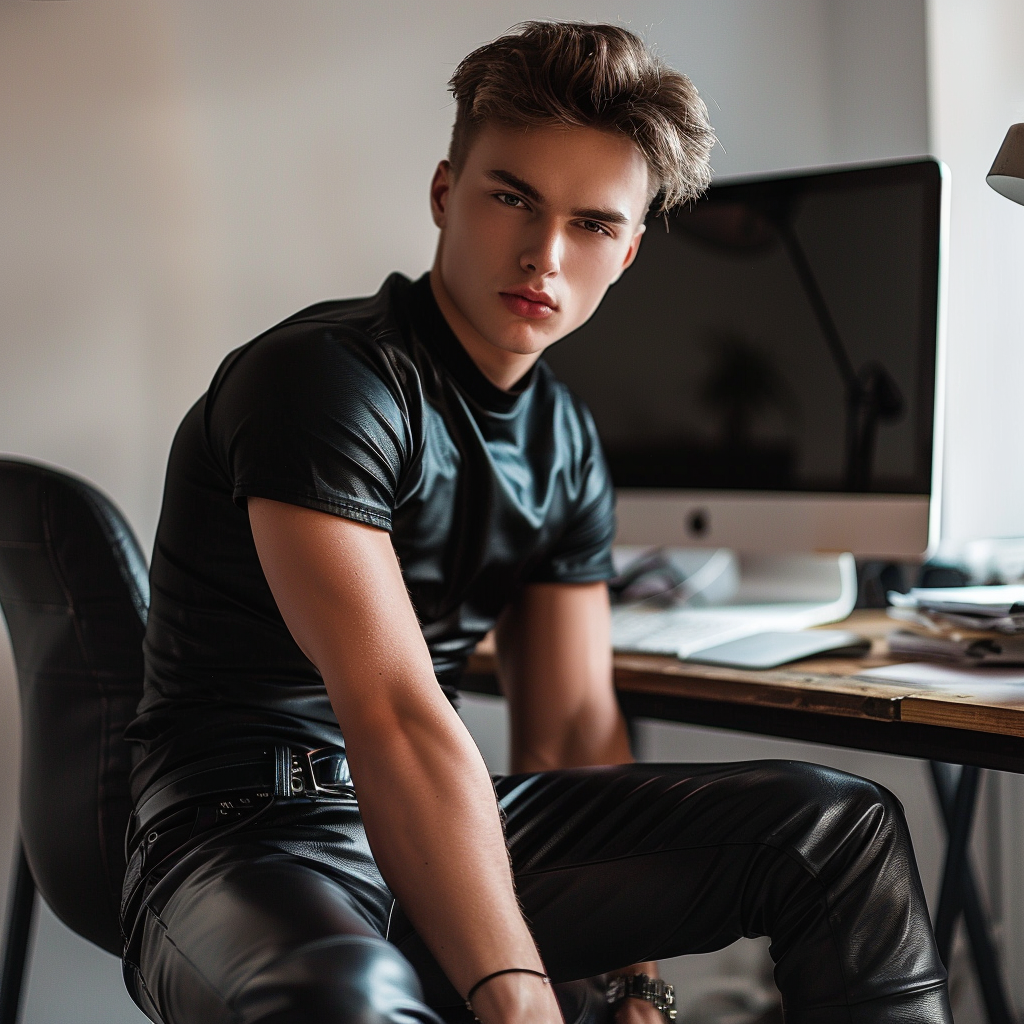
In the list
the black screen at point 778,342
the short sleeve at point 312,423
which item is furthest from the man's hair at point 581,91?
the black screen at point 778,342

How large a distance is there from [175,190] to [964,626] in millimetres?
1179

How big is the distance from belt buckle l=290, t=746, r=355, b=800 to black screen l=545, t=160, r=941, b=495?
2.63 ft

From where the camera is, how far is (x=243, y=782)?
3.31ft

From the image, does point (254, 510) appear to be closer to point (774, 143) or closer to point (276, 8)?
point (276, 8)

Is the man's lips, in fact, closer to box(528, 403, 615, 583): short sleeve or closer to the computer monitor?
box(528, 403, 615, 583): short sleeve

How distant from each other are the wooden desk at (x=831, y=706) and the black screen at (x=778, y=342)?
0.97 feet

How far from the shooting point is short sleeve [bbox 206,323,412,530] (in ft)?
3.10

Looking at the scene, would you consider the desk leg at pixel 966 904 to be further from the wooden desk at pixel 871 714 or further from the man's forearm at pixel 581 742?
the man's forearm at pixel 581 742

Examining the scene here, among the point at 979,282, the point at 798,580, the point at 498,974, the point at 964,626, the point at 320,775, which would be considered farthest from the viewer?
the point at 979,282

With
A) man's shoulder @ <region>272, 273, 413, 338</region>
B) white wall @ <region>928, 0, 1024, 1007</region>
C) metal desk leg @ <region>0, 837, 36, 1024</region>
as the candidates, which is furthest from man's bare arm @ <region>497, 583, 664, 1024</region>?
white wall @ <region>928, 0, 1024, 1007</region>

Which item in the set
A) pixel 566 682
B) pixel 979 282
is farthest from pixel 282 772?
pixel 979 282

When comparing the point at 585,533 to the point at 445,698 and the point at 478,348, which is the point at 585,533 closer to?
the point at 478,348

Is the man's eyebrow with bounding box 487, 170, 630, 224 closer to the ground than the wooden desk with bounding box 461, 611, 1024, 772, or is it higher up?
higher up

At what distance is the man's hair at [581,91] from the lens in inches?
42.4
